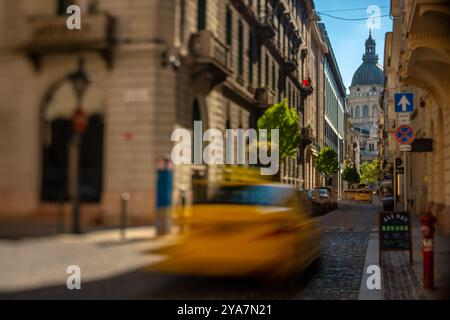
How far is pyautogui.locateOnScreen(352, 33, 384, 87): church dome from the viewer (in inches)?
168

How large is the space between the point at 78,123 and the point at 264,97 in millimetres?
1542

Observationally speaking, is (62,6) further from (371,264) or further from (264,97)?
(371,264)

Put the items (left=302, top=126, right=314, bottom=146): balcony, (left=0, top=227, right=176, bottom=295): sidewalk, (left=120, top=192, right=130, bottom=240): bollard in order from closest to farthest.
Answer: (left=120, top=192, right=130, bottom=240): bollard, (left=0, top=227, right=176, bottom=295): sidewalk, (left=302, top=126, right=314, bottom=146): balcony

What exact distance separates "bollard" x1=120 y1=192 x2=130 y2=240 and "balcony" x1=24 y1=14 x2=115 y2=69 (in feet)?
2.31

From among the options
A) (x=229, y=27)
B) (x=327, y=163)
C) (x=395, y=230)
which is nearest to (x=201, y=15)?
(x=229, y=27)

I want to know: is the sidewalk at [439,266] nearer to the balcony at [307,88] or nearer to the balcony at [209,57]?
the balcony at [307,88]

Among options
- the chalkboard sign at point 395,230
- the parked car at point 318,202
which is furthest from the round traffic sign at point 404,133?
the parked car at point 318,202

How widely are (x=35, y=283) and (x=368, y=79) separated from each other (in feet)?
10.5

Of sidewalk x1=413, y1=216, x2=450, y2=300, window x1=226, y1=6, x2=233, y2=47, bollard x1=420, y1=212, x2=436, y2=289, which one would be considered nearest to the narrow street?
window x1=226, y1=6, x2=233, y2=47

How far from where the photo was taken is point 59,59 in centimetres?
283

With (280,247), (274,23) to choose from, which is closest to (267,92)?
(274,23)

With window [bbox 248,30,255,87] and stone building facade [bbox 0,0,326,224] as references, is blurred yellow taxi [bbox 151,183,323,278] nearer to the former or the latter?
stone building facade [bbox 0,0,326,224]

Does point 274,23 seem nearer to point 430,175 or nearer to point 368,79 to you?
point 368,79

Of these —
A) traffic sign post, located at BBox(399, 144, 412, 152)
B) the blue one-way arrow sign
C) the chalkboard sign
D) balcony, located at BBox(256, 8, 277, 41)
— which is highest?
the blue one-way arrow sign
